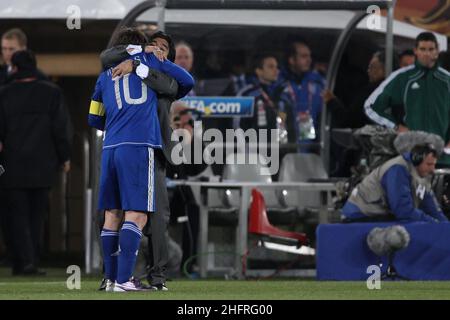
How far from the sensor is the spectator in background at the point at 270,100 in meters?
18.4

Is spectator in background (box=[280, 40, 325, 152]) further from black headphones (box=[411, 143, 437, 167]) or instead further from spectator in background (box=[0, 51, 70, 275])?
black headphones (box=[411, 143, 437, 167])

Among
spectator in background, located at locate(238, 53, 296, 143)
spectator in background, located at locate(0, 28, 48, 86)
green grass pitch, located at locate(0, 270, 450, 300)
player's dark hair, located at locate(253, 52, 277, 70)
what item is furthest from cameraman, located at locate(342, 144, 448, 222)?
spectator in background, located at locate(0, 28, 48, 86)

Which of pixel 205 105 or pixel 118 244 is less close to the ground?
pixel 205 105

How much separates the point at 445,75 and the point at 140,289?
540 centimetres

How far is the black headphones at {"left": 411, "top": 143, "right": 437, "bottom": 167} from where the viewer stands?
49.6 feet

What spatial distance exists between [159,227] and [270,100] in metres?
6.07

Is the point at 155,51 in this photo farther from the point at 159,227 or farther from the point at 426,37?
the point at 426,37

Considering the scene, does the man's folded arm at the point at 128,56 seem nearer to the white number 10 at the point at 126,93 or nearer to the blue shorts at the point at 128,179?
the white number 10 at the point at 126,93

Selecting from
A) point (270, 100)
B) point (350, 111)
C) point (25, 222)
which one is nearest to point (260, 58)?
point (270, 100)

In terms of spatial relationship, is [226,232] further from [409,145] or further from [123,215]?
[123,215]

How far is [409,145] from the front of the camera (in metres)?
15.2

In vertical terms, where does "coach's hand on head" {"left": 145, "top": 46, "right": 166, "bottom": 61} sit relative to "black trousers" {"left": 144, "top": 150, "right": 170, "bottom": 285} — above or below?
above
